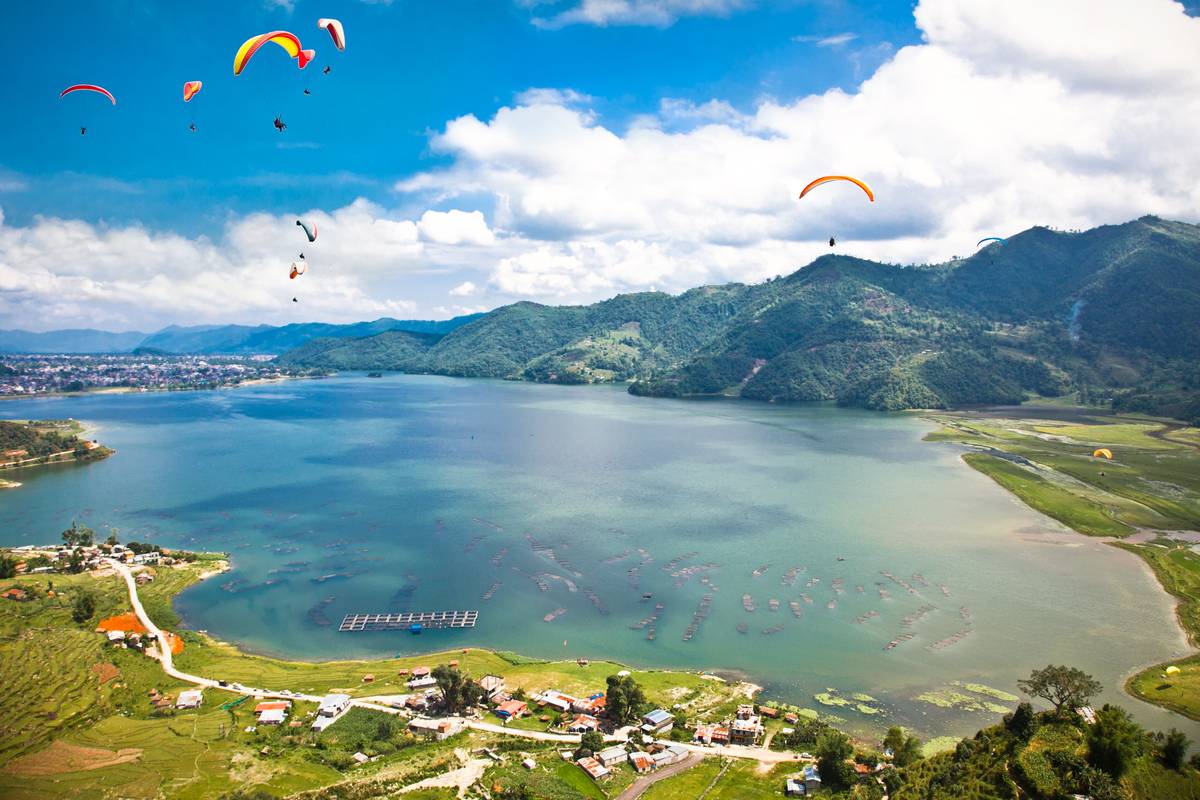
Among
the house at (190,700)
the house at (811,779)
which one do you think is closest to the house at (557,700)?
the house at (811,779)

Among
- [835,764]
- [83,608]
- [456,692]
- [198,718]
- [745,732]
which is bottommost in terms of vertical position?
[198,718]

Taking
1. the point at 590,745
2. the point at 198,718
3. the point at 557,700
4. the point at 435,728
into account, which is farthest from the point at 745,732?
the point at 198,718

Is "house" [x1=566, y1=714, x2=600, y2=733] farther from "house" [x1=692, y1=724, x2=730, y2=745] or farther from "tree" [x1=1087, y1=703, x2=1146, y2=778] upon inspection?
"tree" [x1=1087, y1=703, x2=1146, y2=778]

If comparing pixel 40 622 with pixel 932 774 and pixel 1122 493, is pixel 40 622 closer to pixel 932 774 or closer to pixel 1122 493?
pixel 932 774

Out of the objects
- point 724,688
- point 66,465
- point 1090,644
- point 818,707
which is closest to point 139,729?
point 724,688

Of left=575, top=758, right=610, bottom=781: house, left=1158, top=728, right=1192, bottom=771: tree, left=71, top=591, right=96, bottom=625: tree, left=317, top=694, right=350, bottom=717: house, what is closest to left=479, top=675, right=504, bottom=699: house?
left=317, top=694, right=350, bottom=717: house

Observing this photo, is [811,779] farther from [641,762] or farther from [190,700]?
[190,700]
